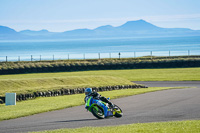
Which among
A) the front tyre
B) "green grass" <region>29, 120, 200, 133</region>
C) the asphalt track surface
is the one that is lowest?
the asphalt track surface

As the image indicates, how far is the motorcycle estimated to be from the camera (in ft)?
51.5

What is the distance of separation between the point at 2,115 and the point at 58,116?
241cm

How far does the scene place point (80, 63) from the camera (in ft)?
185

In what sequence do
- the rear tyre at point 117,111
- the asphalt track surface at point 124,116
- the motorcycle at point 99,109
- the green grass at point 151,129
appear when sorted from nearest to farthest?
the green grass at point 151,129
the asphalt track surface at point 124,116
the motorcycle at point 99,109
the rear tyre at point 117,111

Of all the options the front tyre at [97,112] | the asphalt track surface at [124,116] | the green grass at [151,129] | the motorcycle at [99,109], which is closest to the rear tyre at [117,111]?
the motorcycle at [99,109]

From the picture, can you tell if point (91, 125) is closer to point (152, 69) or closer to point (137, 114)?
point (137, 114)

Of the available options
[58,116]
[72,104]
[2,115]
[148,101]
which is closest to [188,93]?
[148,101]

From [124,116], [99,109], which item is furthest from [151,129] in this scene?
[124,116]

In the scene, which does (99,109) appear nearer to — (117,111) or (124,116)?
(117,111)

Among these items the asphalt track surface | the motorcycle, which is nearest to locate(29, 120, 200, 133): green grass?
the asphalt track surface

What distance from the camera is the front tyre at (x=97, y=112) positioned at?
1575cm

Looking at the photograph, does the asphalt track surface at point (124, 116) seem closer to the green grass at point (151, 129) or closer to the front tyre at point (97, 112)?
the front tyre at point (97, 112)

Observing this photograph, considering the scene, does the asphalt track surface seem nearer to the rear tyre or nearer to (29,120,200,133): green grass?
the rear tyre

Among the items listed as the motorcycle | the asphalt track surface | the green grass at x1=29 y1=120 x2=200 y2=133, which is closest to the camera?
the green grass at x1=29 y1=120 x2=200 y2=133
